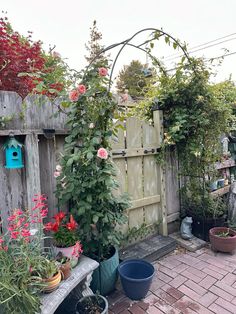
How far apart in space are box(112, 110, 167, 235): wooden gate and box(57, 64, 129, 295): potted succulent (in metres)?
0.64

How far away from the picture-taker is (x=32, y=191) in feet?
5.59

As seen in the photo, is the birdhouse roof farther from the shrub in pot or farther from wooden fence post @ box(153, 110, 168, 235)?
the shrub in pot

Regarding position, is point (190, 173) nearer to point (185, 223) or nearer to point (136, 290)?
point (185, 223)

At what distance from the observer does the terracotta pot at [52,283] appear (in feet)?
4.33

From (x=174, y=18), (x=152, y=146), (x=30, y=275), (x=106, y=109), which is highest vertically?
(x=174, y=18)

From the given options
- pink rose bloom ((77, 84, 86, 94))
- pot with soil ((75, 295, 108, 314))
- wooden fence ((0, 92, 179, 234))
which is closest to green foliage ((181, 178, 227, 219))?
wooden fence ((0, 92, 179, 234))

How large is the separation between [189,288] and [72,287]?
120cm

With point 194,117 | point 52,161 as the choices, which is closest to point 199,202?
point 194,117

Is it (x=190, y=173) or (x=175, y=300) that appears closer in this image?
(x=175, y=300)

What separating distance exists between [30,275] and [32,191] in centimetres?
63

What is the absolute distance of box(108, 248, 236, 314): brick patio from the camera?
1805 millimetres

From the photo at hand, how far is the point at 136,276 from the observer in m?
2.06

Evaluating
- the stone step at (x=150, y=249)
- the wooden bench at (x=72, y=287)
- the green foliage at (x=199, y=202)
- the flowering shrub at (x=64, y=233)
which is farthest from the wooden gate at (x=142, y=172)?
the wooden bench at (x=72, y=287)

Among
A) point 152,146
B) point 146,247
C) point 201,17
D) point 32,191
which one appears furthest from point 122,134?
point 201,17
